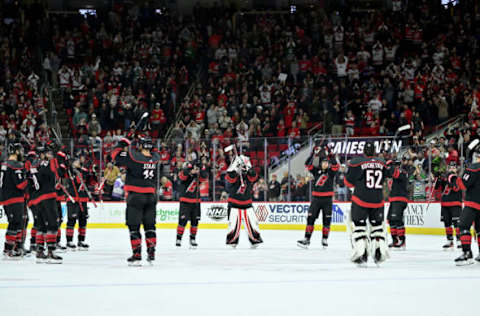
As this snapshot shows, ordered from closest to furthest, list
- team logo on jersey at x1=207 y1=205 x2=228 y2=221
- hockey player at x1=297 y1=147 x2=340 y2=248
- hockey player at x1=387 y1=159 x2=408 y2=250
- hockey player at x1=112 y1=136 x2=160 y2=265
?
1. hockey player at x1=112 y1=136 x2=160 y2=265
2. hockey player at x1=387 y1=159 x2=408 y2=250
3. hockey player at x1=297 y1=147 x2=340 y2=248
4. team logo on jersey at x1=207 y1=205 x2=228 y2=221

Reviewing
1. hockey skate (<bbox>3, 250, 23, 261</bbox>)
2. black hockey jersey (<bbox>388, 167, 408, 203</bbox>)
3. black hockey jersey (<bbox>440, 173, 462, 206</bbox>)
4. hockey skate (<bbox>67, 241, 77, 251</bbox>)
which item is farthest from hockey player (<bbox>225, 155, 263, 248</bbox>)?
hockey skate (<bbox>3, 250, 23, 261</bbox>)

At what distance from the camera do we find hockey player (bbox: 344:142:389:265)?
11047 mm

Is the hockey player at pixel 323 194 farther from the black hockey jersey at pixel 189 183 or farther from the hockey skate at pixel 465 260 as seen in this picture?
the hockey skate at pixel 465 260

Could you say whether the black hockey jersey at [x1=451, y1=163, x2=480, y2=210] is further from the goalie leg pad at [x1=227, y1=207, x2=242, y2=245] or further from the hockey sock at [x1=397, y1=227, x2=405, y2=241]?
the goalie leg pad at [x1=227, y1=207, x2=242, y2=245]

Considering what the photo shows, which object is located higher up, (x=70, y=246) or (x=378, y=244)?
(x=378, y=244)

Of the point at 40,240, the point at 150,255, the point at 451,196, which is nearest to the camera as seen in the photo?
the point at 150,255

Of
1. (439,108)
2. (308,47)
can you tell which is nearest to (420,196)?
(439,108)

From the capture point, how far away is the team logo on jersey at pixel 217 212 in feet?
74.2

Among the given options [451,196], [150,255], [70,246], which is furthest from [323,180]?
[70,246]

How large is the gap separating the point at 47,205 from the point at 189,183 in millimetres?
4224

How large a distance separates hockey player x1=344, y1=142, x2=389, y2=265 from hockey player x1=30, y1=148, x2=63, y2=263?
4.62 meters

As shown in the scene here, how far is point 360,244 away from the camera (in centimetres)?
1113

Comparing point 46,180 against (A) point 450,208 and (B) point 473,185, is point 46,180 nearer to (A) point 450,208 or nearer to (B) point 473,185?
(B) point 473,185

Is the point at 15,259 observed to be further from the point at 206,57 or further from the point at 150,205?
the point at 206,57
